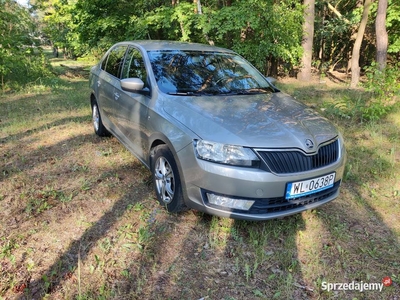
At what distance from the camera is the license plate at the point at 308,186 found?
249 cm

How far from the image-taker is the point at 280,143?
2.48 m

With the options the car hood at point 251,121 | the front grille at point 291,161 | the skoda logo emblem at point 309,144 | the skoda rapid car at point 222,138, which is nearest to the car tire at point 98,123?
the skoda rapid car at point 222,138

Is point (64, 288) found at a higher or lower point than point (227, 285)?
higher

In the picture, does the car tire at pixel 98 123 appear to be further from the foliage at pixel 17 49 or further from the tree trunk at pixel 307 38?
A: the tree trunk at pixel 307 38

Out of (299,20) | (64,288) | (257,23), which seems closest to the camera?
(64,288)

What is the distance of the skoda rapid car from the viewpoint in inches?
96.1

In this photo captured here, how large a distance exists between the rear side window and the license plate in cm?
288

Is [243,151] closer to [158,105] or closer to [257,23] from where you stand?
[158,105]

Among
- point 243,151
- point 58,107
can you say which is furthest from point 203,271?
point 58,107

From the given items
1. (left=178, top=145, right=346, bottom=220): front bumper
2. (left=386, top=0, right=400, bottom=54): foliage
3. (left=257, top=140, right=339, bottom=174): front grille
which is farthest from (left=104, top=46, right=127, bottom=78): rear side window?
(left=386, top=0, right=400, bottom=54): foliage

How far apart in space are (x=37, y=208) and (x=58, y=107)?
15.7 feet

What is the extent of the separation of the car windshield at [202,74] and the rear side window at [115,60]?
0.81 metres

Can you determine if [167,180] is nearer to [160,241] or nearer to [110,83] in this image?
[160,241]

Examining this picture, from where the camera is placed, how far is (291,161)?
2480 millimetres
